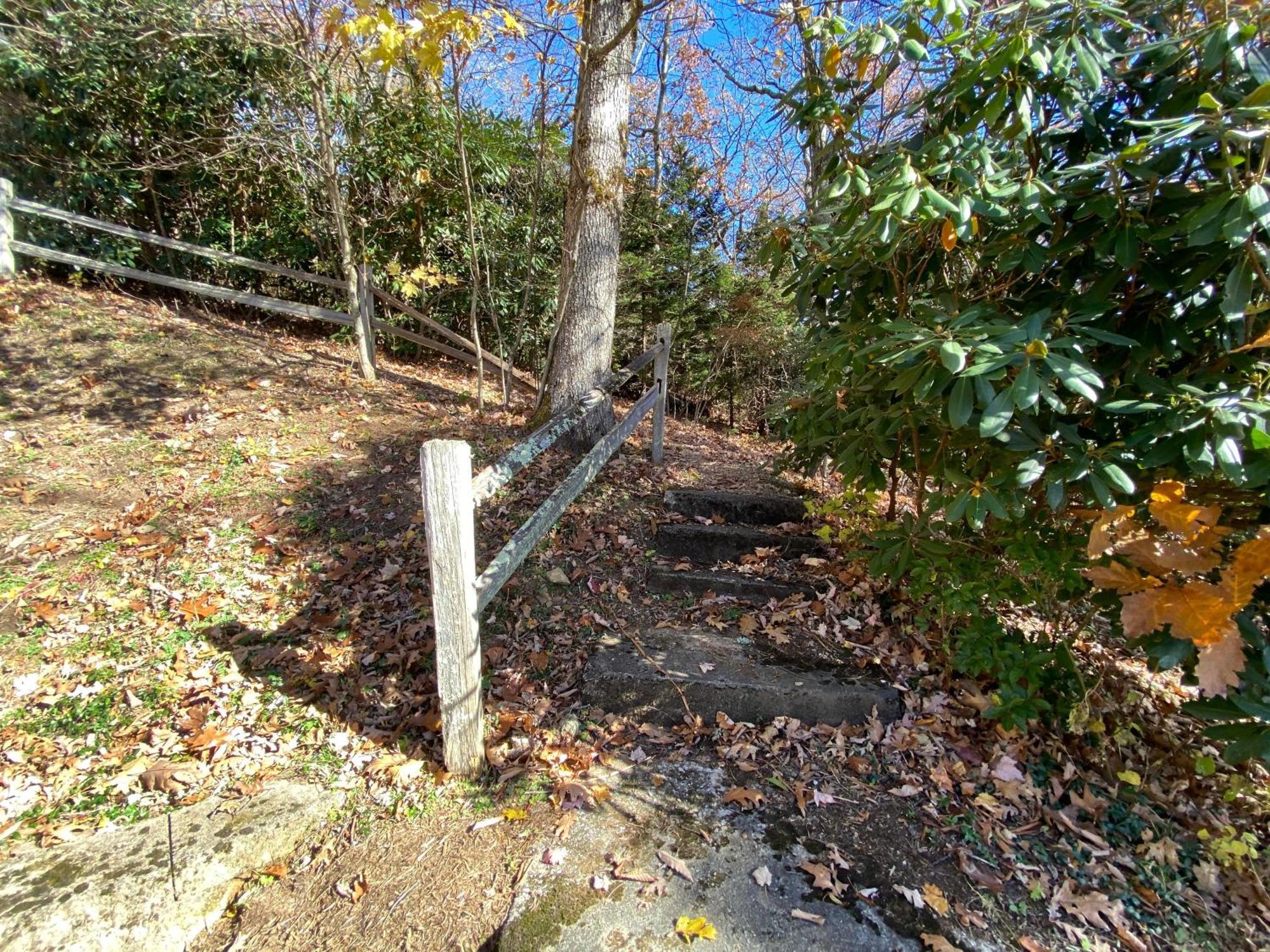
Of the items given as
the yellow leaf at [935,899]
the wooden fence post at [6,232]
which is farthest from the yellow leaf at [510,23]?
the wooden fence post at [6,232]

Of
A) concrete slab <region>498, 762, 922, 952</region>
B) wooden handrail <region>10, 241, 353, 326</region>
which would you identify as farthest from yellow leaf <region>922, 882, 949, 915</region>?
wooden handrail <region>10, 241, 353, 326</region>

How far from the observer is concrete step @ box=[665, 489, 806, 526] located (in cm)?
433

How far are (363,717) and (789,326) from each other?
7.07 m

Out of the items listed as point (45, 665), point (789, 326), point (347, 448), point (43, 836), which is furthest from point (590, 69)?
point (43, 836)

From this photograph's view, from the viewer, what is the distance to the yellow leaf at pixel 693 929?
184 centimetres

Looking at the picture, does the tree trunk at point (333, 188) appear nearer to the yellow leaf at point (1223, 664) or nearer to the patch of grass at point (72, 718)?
the patch of grass at point (72, 718)

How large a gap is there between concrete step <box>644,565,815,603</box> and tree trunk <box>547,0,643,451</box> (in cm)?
161

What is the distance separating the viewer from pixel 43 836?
214 cm

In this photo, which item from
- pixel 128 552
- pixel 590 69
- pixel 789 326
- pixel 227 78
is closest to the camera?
pixel 128 552

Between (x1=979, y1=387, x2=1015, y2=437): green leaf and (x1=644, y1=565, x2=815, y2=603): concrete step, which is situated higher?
(x1=979, y1=387, x2=1015, y2=437): green leaf

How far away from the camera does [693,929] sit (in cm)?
186

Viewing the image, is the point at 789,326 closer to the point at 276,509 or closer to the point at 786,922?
the point at 276,509

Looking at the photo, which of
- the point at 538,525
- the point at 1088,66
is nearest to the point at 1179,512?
the point at 1088,66

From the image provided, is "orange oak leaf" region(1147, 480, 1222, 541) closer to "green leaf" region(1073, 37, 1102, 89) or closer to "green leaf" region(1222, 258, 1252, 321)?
"green leaf" region(1222, 258, 1252, 321)
